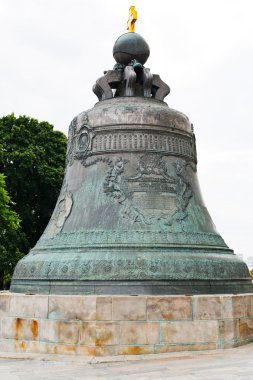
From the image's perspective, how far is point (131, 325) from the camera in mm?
5391

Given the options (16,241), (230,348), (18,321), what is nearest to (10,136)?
(16,241)

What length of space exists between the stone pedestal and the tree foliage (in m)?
12.3

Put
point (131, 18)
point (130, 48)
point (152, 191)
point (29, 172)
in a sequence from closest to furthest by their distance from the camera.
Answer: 1. point (152, 191)
2. point (130, 48)
3. point (131, 18)
4. point (29, 172)

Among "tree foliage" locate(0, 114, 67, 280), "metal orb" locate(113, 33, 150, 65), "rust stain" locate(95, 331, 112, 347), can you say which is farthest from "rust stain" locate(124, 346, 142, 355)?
"tree foliage" locate(0, 114, 67, 280)

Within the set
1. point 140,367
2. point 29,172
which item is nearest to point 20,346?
point 140,367

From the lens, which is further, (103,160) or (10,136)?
(10,136)

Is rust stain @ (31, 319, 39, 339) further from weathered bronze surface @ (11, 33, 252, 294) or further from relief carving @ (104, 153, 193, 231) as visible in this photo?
relief carving @ (104, 153, 193, 231)

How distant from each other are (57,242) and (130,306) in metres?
1.72

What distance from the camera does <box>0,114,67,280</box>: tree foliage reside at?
725 inches

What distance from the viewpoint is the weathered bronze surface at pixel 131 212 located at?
5.92 meters

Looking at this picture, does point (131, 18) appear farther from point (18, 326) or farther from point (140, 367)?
point (140, 367)

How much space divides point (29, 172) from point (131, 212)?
1291 cm

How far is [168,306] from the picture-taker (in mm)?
5484

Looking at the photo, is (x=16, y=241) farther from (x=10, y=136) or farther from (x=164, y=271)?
(x=164, y=271)
